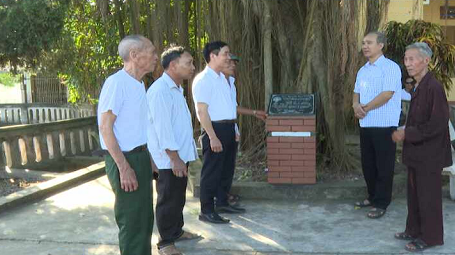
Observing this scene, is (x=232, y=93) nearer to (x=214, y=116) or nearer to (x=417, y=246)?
(x=214, y=116)

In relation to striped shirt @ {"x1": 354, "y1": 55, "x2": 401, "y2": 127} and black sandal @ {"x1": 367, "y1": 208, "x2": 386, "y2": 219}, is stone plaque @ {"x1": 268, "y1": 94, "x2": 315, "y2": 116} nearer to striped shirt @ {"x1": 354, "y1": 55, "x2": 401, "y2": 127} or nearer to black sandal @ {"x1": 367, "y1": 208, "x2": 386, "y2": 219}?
striped shirt @ {"x1": 354, "y1": 55, "x2": 401, "y2": 127}

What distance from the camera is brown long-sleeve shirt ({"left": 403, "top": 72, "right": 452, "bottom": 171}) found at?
3623 millimetres

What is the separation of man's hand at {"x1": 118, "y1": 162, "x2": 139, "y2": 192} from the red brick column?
2.40m

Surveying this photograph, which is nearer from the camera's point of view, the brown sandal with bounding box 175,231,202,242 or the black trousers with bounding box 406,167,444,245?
the black trousers with bounding box 406,167,444,245

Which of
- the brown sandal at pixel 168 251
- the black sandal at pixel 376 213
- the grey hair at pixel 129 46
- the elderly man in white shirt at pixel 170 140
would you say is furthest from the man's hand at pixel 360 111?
the grey hair at pixel 129 46

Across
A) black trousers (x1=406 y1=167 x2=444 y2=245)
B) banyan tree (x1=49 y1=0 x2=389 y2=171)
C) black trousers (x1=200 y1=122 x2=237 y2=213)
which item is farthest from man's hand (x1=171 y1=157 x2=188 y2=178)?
banyan tree (x1=49 y1=0 x2=389 y2=171)

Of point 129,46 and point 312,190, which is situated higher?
point 129,46

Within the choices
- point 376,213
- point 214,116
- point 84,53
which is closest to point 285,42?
point 214,116

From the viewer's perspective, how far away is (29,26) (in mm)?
6605

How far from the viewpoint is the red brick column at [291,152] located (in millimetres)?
5086

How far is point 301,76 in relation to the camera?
19.0ft

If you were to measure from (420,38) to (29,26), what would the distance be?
241 inches

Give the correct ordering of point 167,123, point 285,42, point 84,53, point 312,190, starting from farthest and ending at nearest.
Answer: point 84,53 < point 285,42 < point 312,190 < point 167,123

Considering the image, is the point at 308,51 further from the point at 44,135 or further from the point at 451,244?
the point at 44,135
